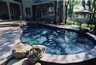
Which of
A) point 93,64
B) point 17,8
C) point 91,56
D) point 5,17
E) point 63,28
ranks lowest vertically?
point 93,64

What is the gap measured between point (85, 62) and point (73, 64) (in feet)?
2.20

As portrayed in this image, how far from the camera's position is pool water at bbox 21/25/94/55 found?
925 centimetres

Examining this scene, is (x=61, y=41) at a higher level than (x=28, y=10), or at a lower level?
lower

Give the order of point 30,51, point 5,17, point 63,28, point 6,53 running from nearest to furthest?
point 30,51, point 6,53, point 63,28, point 5,17

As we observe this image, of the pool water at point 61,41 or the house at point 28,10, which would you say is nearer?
the pool water at point 61,41

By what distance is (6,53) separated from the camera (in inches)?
283

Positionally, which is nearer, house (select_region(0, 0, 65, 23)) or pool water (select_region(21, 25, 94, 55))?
pool water (select_region(21, 25, 94, 55))

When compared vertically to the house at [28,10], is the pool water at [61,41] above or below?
below

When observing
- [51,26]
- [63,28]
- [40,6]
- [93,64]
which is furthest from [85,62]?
[40,6]

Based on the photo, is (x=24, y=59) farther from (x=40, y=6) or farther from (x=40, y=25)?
(x=40, y=6)

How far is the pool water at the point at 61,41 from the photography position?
9252 mm

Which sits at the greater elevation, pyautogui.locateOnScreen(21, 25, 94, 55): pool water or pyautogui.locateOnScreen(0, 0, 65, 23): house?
pyautogui.locateOnScreen(0, 0, 65, 23): house

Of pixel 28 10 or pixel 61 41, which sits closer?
pixel 61 41

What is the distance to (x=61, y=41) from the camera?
38.1 ft
